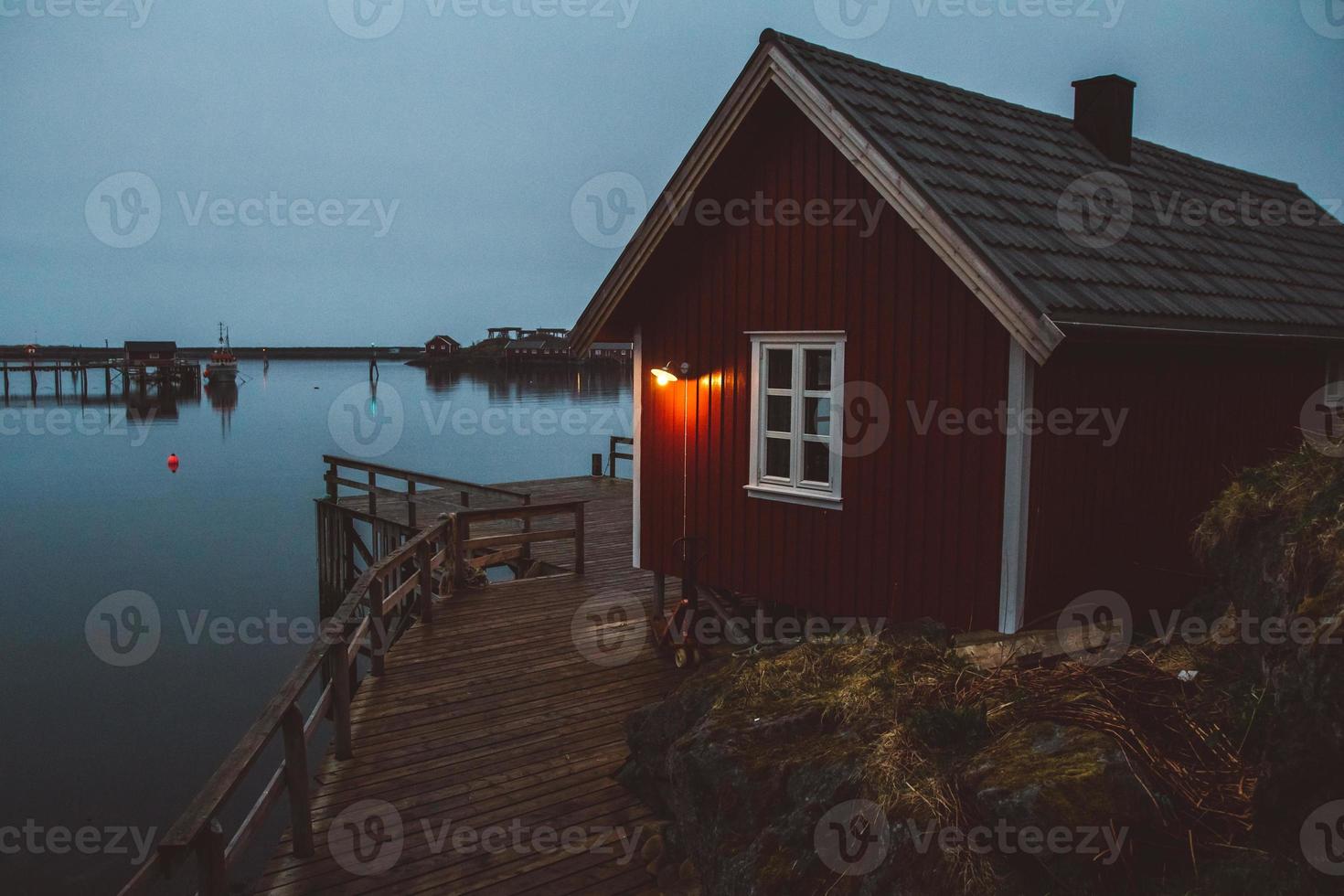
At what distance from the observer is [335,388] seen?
135m

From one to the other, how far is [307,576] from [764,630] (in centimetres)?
1967

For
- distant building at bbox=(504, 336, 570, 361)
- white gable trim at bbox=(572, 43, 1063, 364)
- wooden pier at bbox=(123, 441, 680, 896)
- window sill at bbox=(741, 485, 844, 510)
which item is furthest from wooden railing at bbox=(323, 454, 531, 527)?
distant building at bbox=(504, 336, 570, 361)

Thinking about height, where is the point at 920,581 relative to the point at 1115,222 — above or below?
below

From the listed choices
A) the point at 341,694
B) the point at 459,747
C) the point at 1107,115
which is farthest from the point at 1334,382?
the point at 341,694

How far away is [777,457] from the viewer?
9016 millimetres

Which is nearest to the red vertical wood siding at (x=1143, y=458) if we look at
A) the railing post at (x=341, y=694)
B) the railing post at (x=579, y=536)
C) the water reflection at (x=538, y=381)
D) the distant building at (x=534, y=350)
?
the railing post at (x=341, y=694)

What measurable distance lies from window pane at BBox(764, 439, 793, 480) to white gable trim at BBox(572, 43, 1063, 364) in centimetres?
228

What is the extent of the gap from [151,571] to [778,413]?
2327 cm

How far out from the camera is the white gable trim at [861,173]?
6.52 m

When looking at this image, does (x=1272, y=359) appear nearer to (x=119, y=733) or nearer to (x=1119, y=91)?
(x=1119, y=91)

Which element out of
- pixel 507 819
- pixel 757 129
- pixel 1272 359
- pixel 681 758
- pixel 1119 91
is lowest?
pixel 507 819

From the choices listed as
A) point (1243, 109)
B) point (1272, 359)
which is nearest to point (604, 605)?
point (1272, 359)

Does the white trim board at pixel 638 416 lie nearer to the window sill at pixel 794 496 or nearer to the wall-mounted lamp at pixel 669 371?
the wall-mounted lamp at pixel 669 371

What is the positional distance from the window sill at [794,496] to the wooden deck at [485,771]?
2.03m
